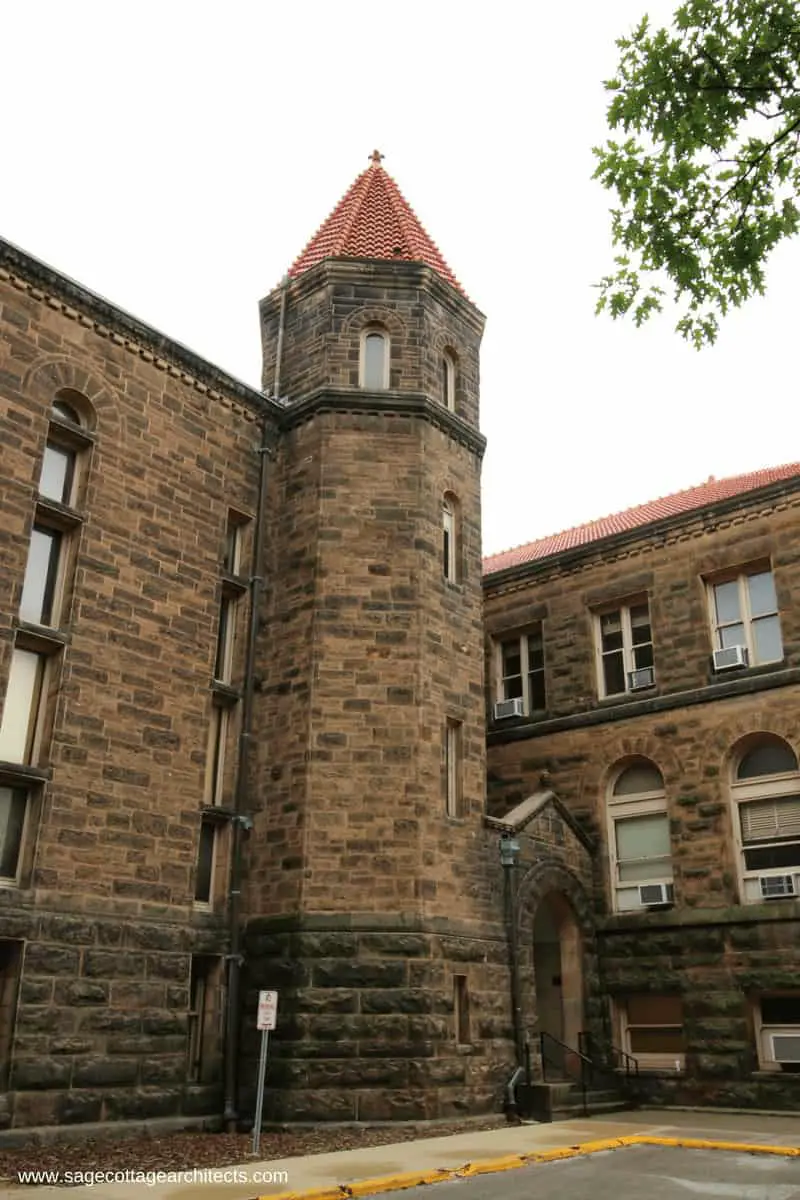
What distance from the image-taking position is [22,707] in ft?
46.6

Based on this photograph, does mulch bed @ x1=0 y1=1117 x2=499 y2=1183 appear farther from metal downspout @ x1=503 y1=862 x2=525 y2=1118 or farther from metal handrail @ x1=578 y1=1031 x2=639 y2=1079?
metal handrail @ x1=578 y1=1031 x2=639 y2=1079

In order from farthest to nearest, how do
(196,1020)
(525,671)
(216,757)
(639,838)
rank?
(525,671)
(639,838)
(216,757)
(196,1020)

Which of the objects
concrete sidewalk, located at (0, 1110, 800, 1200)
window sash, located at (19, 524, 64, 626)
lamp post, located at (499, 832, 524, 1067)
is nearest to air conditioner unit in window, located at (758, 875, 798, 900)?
concrete sidewalk, located at (0, 1110, 800, 1200)

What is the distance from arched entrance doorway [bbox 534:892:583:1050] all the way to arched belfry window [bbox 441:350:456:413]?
30.4 ft

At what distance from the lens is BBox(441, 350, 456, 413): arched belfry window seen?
789 inches

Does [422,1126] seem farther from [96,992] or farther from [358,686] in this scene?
[358,686]

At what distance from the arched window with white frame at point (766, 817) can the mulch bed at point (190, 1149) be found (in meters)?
6.77

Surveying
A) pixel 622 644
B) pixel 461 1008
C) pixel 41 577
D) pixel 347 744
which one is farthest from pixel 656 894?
pixel 41 577

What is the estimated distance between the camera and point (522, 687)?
77.2 feet

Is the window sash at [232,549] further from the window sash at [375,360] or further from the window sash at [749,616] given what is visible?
the window sash at [749,616]

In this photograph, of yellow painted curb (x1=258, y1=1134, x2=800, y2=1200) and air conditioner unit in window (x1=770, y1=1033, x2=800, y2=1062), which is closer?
yellow painted curb (x1=258, y1=1134, x2=800, y2=1200)

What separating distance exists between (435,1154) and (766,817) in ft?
30.8

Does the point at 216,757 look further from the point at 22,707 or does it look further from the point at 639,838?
the point at 639,838

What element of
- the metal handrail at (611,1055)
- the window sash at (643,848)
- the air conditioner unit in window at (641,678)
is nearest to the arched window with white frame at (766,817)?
the window sash at (643,848)
